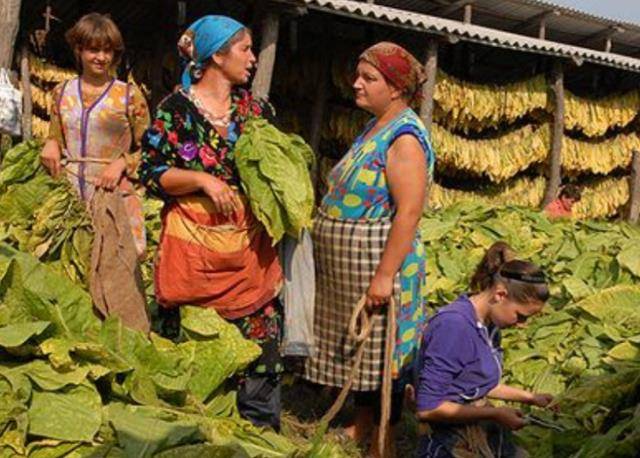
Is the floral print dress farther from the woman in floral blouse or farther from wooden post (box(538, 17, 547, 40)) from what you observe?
wooden post (box(538, 17, 547, 40))

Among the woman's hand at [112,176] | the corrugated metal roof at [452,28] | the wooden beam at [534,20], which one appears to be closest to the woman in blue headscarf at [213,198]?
the woman's hand at [112,176]

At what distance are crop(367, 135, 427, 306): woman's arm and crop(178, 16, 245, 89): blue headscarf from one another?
0.81 meters

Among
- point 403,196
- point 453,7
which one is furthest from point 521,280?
point 453,7

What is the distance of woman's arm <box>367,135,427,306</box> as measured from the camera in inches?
131

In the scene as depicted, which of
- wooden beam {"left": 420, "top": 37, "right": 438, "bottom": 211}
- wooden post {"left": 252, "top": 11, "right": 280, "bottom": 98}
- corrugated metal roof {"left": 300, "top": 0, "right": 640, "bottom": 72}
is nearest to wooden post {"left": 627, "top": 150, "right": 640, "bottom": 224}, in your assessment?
corrugated metal roof {"left": 300, "top": 0, "right": 640, "bottom": 72}

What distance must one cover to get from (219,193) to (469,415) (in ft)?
3.62

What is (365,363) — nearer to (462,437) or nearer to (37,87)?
(462,437)

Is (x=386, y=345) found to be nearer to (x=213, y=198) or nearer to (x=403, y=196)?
(x=403, y=196)

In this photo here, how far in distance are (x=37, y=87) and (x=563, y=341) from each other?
6003 millimetres

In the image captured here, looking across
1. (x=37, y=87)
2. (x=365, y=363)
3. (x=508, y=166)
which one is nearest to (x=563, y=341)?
(x=365, y=363)

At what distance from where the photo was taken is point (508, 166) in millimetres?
11344

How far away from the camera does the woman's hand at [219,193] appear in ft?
9.34

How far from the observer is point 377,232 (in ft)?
11.4

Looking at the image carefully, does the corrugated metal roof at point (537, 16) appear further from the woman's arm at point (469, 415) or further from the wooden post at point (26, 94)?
the woman's arm at point (469, 415)
